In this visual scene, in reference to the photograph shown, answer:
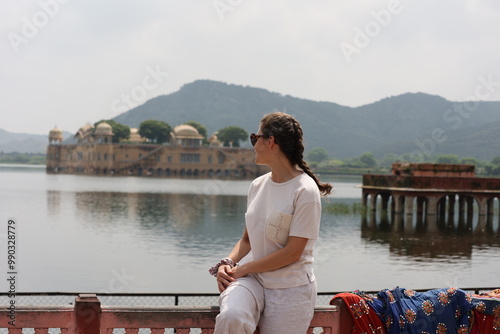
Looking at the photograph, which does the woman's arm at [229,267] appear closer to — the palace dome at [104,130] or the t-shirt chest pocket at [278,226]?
the t-shirt chest pocket at [278,226]

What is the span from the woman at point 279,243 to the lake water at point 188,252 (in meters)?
14.1

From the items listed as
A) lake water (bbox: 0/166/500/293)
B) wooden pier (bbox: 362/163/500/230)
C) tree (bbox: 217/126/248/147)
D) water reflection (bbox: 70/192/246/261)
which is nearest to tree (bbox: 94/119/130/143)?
tree (bbox: 217/126/248/147)

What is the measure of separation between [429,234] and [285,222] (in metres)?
29.5

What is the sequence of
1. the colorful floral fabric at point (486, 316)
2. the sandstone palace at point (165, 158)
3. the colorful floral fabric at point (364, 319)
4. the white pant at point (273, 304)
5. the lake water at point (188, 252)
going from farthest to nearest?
the sandstone palace at point (165, 158), the lake water at point (188, 252), the colorful floral fabric at point (486, 316), the colorful floral fabric at point (364, 319), the white pant at point (273, 304)

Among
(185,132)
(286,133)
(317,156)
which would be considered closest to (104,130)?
(185,132)

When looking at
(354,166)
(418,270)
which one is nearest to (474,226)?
(418,270)

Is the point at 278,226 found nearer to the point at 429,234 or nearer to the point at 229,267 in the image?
the point at 229,267

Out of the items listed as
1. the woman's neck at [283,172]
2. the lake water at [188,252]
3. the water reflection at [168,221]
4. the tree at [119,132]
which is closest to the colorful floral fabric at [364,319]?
the woman's neck at [283,172]

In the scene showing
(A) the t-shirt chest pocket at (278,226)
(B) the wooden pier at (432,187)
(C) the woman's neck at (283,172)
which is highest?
(C) the woman's neck at (283,172)

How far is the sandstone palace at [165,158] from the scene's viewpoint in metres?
119

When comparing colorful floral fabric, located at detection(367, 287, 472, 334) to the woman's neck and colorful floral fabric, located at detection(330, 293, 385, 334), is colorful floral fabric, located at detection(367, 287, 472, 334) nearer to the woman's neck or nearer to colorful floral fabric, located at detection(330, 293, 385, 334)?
colorful floral fabric, located at detection(330, 293, 385, 334)

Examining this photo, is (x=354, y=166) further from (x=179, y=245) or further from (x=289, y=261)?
(x=289, y=261)

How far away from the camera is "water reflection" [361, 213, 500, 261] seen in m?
26.5

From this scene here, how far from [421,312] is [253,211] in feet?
4.40
